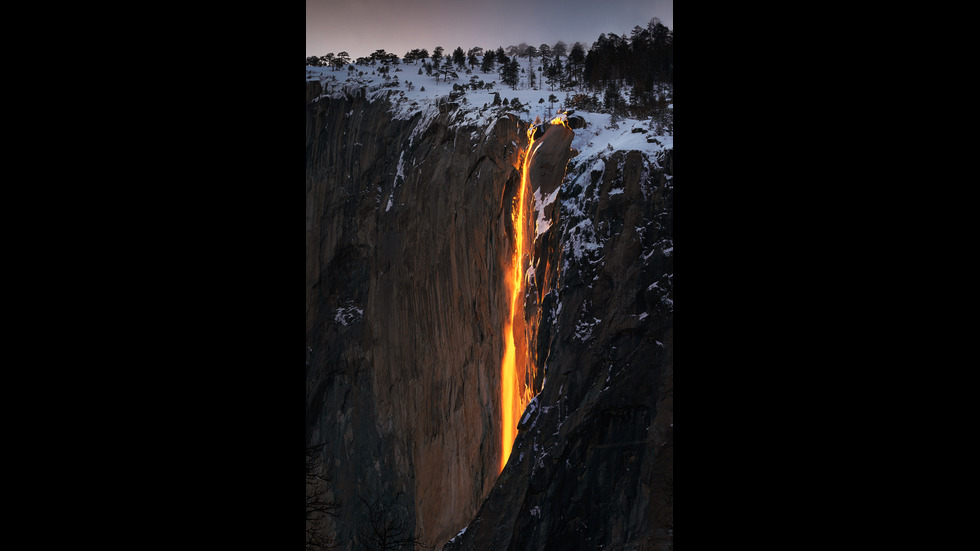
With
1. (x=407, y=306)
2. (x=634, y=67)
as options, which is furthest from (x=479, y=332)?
(x=634, y=67)

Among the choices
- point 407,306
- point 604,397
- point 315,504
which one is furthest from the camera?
point 407,306

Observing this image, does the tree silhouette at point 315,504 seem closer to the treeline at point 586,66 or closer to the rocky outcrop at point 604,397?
the rocky outcrop at point 604,397

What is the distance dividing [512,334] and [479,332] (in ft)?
5.11

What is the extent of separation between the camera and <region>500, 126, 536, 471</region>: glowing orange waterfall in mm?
21797

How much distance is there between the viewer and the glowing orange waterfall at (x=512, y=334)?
858 inches

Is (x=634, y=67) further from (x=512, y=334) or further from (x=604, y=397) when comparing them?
(x=604, y=397)

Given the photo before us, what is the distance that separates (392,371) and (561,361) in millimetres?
11322

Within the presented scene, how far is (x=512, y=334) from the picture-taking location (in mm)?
22094

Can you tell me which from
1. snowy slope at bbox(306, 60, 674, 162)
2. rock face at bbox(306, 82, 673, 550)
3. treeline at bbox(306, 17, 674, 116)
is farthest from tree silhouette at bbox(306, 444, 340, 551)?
treeline at bbox(306, 17, 674, 116)

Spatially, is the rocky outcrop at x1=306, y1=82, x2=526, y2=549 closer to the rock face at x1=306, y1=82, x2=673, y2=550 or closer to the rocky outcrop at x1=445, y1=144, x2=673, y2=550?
the rock face at x1=306, y1=82, x2=673, y2=550

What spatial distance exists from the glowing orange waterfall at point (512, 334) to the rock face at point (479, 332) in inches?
13.0

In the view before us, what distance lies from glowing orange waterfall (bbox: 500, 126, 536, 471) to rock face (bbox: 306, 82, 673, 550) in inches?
13.0
